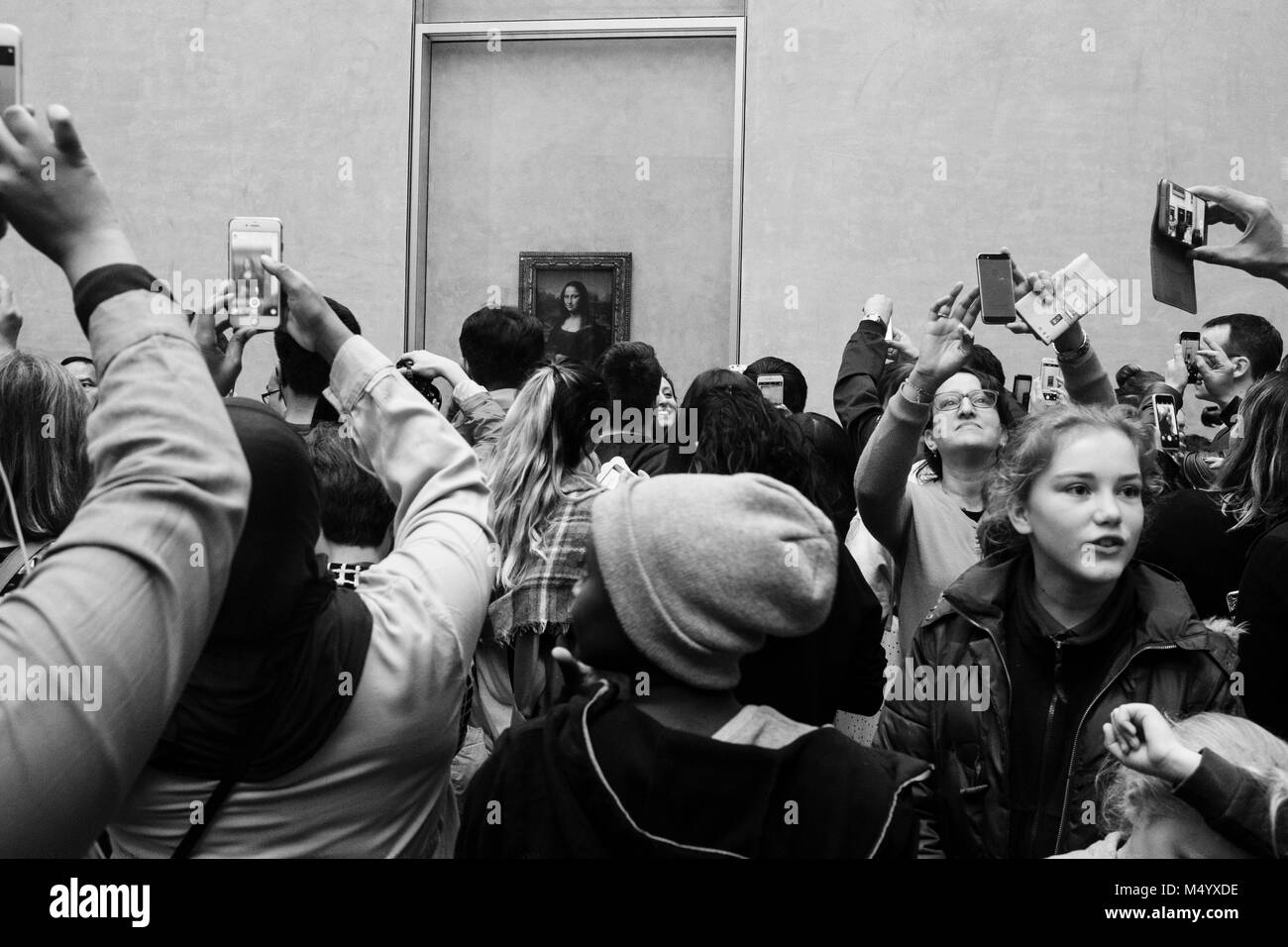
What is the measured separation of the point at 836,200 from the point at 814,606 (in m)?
8.22

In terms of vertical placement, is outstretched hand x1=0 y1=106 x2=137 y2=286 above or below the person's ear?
above

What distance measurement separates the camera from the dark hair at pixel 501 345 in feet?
17.3

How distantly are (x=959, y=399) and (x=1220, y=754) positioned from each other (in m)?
2.22

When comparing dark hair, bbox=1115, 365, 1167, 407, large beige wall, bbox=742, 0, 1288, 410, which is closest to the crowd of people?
dark hair, bbox=1115, 365, 1167, 407

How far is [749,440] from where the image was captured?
3652mm

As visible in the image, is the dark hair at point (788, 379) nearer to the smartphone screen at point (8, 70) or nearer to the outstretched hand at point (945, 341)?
the outstretched hand at point (945, 341)

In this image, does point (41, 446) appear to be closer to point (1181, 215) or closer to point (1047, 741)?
point (1047, 741)

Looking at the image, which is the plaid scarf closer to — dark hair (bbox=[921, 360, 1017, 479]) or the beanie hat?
dark hair (bbox=[921, 360, 1017, 479])

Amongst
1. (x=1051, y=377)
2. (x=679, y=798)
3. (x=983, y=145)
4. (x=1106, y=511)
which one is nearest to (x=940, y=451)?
(x=1106, y=511)

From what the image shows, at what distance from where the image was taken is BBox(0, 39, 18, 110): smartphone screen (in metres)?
1.89

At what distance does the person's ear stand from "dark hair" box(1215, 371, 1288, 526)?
69cm

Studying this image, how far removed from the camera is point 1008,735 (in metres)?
2.72

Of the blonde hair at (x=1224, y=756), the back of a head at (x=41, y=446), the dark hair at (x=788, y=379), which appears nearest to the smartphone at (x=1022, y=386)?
the dark hair at (x=788, y=379)
